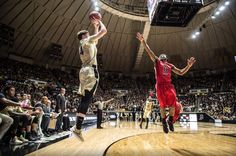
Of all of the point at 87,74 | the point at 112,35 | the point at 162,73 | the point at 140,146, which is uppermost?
the point at 112,35

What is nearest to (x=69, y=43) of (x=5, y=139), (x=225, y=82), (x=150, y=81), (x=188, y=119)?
(x=150, y=81)

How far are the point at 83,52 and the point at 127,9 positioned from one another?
18735 millimetres

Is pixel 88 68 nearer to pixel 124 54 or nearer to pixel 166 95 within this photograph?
pixel 166 95

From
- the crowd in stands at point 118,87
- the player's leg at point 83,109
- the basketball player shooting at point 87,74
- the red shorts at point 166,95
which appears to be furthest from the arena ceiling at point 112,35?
the player's leg at point 83,109

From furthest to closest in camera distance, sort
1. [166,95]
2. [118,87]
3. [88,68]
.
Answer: [118,87] → [166,95] → [88,68]

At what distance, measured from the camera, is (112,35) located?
25.8 metres

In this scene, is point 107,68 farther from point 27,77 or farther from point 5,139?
point 5,139

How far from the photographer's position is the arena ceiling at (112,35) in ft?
68.2

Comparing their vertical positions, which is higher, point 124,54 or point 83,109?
point 124,54

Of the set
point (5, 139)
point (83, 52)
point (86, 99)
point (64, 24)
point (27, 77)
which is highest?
point (64, 24)

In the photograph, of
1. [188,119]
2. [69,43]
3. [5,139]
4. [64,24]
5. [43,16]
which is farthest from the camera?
[69,43]

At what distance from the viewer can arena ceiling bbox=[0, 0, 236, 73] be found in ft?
68.2

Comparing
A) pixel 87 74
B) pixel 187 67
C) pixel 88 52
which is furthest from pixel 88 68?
pixel 187 67

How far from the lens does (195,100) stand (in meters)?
26.2
